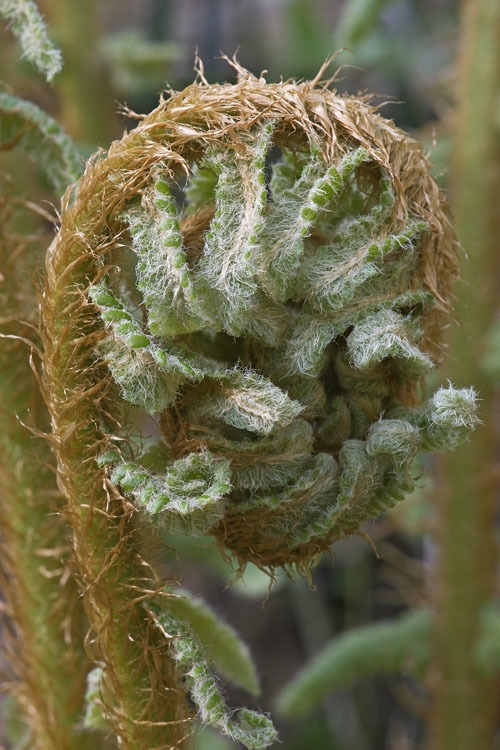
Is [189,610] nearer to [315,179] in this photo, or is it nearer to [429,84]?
[315,179]

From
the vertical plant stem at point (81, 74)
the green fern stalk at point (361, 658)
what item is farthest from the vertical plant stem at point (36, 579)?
the vertical plant stem at point (81, 74)

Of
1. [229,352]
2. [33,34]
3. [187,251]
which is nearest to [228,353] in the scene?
[229,352]

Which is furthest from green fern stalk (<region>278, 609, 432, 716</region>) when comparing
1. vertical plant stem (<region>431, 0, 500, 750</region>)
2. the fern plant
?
the fern plant

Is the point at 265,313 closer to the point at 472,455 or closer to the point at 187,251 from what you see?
the point at 187,251

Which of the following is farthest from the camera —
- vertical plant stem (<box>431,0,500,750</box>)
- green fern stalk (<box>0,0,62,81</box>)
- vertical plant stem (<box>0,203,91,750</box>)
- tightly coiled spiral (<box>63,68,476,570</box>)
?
vertical plant stem (<box>431,0,500,750</box>)

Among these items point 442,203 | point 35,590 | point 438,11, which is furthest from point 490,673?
point 438,11

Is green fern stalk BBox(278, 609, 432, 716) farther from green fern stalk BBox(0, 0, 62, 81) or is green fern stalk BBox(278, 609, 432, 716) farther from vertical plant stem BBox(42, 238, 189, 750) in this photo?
green fern stalk BBox(0, 0, 62, 81)

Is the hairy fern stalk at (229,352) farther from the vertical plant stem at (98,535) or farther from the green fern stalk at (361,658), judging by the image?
the green fern stalk at (361,658)
